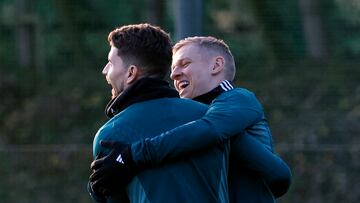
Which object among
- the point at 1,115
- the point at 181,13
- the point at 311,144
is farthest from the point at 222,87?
the point at 1,115

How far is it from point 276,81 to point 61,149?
6.37 ft

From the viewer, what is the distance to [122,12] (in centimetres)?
861

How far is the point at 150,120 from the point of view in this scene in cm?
315

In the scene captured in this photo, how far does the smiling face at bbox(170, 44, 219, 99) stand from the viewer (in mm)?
3527

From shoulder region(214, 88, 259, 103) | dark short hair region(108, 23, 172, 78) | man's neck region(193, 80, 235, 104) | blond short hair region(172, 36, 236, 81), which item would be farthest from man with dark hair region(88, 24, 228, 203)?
blond short hair region(172, 36, 236, 81)

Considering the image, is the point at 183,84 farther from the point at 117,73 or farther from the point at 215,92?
the point at 117,73

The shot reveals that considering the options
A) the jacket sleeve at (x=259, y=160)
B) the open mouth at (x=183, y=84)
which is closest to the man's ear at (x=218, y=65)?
the open mouth at (x=183, y=84)

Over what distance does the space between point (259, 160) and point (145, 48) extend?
558mm

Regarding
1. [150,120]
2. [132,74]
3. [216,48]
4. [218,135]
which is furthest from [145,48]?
[216,48]

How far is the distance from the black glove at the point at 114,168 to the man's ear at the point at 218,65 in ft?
1.87

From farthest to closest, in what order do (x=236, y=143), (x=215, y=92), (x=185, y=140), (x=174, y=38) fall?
(x=174, y=38)
(x=215, y=92)
(x=236, y=143)
(x=185, y=140)

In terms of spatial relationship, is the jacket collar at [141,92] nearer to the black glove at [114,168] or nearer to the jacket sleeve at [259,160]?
the black glove at [114,168]

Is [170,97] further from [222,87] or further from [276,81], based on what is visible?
[276,81]

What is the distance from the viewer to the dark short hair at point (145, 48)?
125 inches
